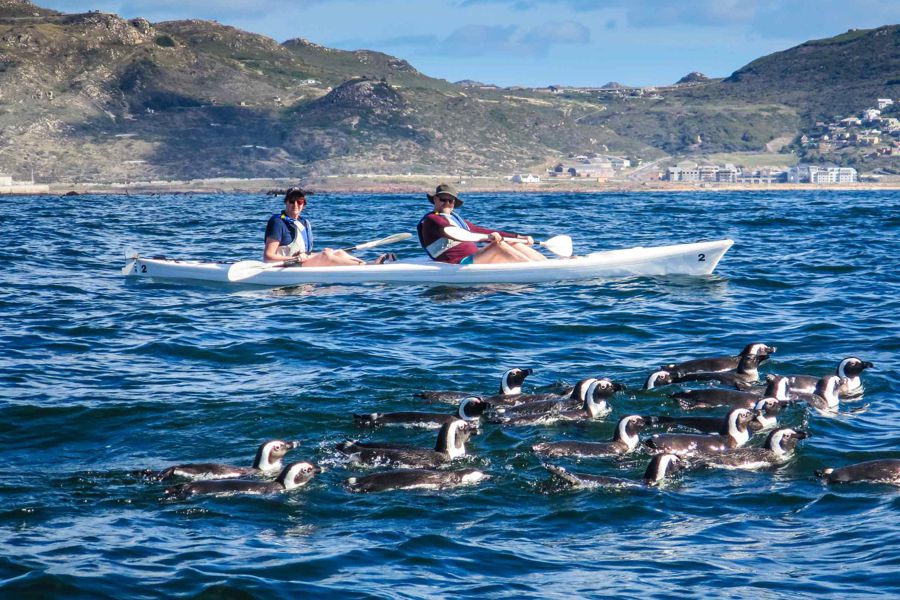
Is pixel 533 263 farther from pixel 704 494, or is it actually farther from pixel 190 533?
pixel 190 533

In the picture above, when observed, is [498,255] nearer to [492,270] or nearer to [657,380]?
[492,270]

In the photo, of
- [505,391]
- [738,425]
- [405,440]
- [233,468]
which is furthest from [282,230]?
[738,425]

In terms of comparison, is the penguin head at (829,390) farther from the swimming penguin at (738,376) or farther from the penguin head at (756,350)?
the penguin head at (756,350)

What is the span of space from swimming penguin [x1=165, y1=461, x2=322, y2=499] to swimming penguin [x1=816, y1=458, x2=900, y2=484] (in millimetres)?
4844

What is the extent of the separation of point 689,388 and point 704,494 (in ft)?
12.9

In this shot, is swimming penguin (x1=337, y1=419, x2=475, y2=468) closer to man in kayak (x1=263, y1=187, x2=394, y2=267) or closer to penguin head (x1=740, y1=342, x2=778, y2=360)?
penguin head (x1=740, y1=342, x2=778, y2=360)

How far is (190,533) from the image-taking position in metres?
9.41

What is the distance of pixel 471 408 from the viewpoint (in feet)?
41.3

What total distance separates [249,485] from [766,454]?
5046mm

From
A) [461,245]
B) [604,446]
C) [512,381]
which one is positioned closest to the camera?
[604,446]

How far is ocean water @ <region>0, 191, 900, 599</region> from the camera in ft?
28.5

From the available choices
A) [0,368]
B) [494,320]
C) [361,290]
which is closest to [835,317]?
[494,320]

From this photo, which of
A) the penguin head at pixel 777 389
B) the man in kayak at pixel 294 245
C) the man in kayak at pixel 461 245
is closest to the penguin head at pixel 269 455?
the penguin head at pixel 777 389

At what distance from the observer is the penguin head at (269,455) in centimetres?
1102
